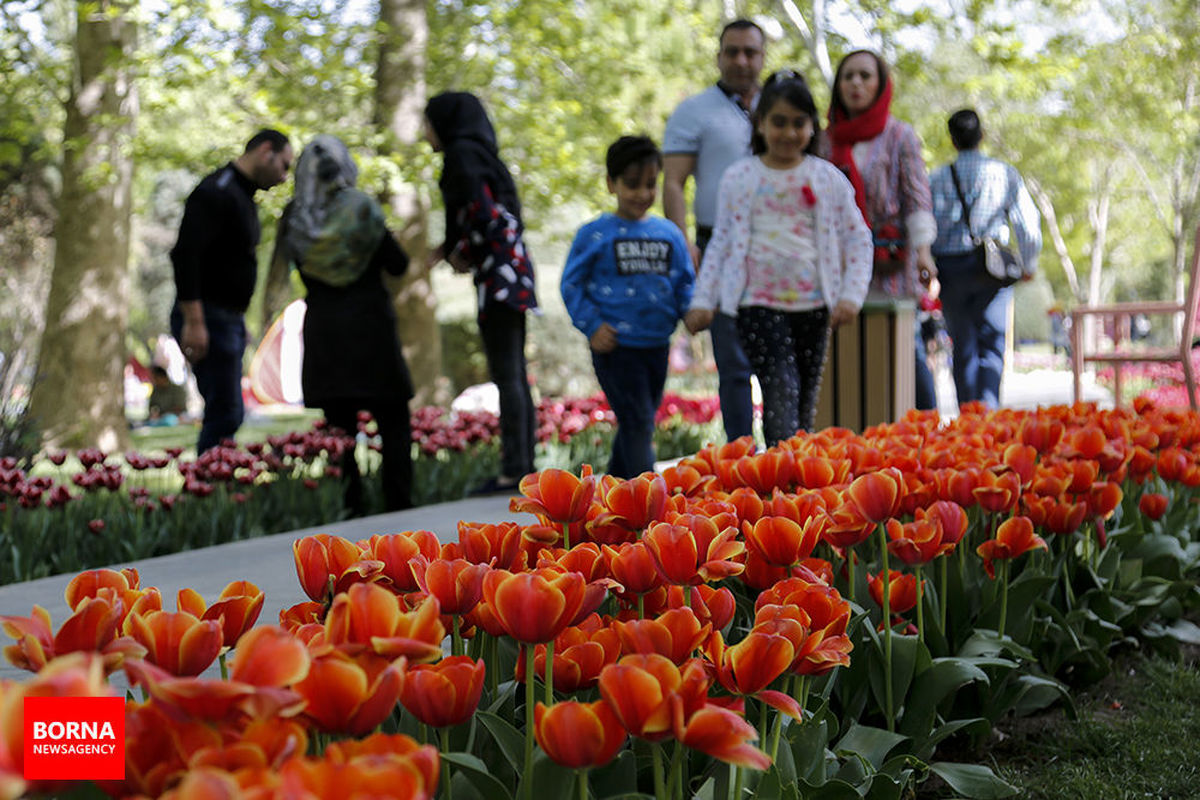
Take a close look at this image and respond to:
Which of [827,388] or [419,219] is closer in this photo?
[827,388]

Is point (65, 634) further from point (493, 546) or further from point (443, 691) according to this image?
point (493, 546)

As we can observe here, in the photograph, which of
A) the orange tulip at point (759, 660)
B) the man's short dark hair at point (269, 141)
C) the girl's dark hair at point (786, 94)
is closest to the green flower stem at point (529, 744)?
the orange tulip at point (759, 660)

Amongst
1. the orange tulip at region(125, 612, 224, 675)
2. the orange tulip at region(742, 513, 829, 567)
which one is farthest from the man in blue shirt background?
the orange tulip at region(125, 612, 224, 675)

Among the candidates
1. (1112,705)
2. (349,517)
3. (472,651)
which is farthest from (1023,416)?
(349,517)

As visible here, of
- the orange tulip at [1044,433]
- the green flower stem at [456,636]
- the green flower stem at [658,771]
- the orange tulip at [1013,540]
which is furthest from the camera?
the orange tulip at [1044,433]

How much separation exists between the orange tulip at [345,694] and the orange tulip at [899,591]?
3.90ft

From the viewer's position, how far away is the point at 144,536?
4.29m

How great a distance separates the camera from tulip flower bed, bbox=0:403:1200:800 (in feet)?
2.80

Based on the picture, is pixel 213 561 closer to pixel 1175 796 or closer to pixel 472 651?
pixel 472 651

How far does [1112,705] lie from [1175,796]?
1.85ft

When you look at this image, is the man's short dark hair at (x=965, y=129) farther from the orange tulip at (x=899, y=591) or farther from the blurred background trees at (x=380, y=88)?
the orange tulip at (x=899, y=591)

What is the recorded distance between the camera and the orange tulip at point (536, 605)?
1094 mm

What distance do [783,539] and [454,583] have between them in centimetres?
53

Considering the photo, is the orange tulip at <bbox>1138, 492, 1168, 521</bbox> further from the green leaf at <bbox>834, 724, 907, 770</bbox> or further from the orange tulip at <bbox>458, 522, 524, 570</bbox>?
the orange tulip at <bbox>458, 522, 524, 570</bbox>
